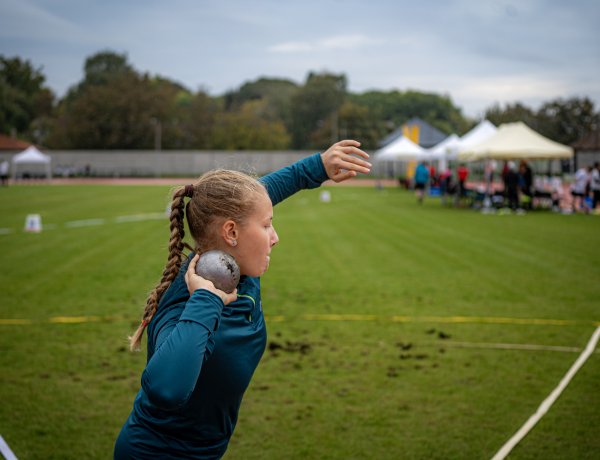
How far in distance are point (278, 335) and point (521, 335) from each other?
112 inches

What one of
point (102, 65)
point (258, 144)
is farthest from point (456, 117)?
point (102, 65)

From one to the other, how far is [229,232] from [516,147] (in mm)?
26967

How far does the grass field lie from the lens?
191 inches

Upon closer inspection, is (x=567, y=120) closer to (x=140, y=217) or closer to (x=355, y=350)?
(x=140, y=217)

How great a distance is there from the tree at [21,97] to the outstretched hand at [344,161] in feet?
344

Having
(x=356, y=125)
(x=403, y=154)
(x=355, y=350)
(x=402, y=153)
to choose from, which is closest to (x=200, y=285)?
(x=355, y=350)

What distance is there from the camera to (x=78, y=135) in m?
84.0

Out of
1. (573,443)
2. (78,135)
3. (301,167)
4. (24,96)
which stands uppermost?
(24,96)

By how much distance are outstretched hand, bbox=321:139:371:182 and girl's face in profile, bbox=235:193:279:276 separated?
58cm

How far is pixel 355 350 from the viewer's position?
706 cm

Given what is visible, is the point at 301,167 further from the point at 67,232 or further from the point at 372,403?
the point at 67,232

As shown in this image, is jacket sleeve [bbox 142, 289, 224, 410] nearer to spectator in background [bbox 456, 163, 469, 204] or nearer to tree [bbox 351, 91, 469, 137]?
spectator in background [bbox 456, 163, 469, 204]

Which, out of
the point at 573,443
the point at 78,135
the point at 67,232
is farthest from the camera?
the point at 78,135

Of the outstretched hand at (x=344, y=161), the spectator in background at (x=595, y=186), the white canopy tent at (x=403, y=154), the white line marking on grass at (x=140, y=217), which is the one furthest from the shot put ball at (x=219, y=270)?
the white canopy tent at (x=403, y=154)
